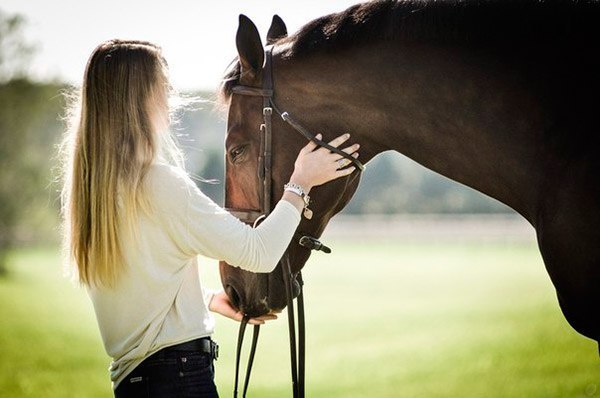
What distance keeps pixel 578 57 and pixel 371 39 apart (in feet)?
2.58

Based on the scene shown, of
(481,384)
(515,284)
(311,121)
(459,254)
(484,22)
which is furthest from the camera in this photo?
(459,254)

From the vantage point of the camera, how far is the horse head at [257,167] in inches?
118

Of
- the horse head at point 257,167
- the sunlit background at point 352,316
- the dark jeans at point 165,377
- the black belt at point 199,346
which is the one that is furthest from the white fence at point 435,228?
the dark jeans at point 165,377

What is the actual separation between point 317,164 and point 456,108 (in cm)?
60

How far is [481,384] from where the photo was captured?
8.21 metres

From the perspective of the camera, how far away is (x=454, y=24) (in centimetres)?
277

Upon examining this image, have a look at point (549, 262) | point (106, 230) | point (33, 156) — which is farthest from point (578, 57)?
point (33, 156)

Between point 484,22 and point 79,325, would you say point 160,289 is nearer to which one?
point 484,22

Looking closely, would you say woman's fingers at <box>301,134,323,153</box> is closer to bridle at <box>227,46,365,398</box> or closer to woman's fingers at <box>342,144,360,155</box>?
bridle at <box>227,46,365,398</box>

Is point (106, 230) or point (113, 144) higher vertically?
point (113, 144)

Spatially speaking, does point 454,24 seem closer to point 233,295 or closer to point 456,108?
point 456,108

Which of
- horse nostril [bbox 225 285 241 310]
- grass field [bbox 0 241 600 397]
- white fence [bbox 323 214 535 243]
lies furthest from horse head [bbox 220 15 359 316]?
white fence [bbox 323 214 535 243]

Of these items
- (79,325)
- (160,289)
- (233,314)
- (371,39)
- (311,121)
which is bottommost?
(79,325)

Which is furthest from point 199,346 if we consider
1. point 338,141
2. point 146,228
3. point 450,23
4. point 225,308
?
point 450,23
